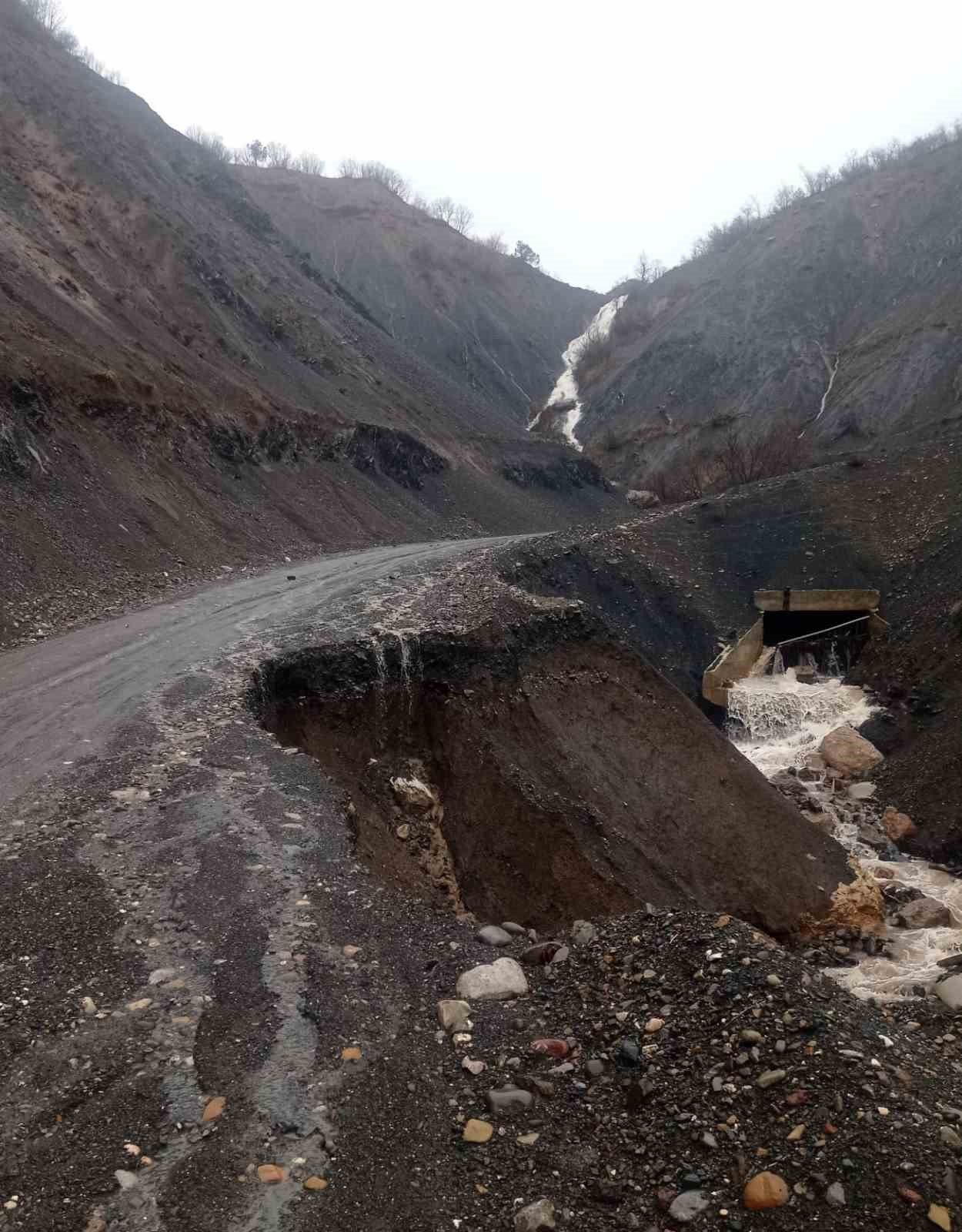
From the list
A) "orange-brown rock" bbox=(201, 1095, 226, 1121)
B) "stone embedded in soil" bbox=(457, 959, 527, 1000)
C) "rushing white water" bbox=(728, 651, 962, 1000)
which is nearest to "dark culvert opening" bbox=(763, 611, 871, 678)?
"rushing white water" bbox=(728, 651, 962, 1000)

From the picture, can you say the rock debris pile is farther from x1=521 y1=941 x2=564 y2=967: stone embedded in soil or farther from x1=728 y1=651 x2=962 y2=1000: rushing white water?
x1=728 y1=651 x2=962 y2=1000: rushing white water

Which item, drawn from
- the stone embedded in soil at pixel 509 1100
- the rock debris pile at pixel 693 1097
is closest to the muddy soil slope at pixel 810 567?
the rock debris pile at pixel 693 1097

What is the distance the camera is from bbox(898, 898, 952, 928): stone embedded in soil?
418 inches

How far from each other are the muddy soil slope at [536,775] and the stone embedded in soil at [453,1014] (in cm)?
366

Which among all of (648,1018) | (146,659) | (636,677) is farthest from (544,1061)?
(636,677)

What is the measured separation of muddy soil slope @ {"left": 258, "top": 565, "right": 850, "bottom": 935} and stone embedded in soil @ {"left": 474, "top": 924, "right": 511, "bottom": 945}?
2.71m

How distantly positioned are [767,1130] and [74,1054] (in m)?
3.32

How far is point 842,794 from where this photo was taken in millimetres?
14953

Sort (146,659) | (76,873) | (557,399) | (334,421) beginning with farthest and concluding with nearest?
1. (557,399)
2. (334,421)
3. (146,659)
4. (76,873)

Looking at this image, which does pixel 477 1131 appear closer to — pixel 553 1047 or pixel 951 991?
pixel 553 1047

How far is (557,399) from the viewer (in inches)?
2495

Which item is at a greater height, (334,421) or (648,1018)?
(334,421)

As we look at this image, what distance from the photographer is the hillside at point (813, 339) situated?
3994cm

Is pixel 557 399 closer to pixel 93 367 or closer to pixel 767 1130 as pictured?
pixel 93 367
